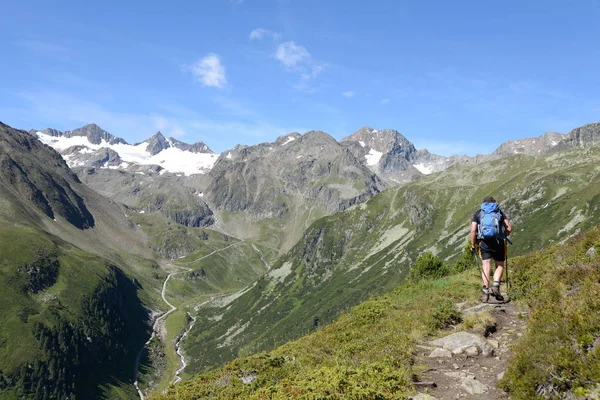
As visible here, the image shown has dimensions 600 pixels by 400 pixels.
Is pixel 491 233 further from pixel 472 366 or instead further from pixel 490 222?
pixel 472 366

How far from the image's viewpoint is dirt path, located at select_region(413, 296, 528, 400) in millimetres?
11539

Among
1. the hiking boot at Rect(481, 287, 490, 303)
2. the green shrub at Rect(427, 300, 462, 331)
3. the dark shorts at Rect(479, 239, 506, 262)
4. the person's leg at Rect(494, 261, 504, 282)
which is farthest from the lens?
the hiking boot at Rect(481, 287, 490, 303)

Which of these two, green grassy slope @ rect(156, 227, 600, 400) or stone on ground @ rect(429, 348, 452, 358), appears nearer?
green grassy slope @ rect(156, 227, 600, 400)

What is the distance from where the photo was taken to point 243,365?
1770 centimetres

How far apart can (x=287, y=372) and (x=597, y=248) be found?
1393 cm

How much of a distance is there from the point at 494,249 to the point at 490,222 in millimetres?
1408

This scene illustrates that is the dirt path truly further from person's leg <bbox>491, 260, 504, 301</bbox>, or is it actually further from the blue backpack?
the blue backpack

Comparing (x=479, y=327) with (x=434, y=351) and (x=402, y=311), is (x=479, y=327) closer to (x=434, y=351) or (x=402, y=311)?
(x=434, y=351)

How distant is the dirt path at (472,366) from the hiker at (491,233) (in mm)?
2596

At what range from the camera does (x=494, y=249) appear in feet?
60.6

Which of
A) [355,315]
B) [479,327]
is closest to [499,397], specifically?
[479,327]

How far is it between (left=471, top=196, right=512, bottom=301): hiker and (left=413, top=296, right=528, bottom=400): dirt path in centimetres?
260

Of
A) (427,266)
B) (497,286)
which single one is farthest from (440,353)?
(427,266)

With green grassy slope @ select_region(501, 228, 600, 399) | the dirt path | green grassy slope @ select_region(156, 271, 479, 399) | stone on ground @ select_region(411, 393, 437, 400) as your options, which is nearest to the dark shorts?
the dirt path
